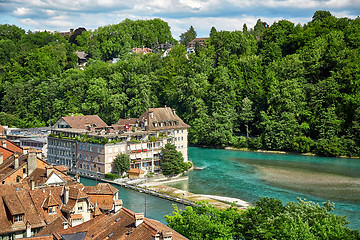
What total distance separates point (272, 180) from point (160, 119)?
2667 centimetres

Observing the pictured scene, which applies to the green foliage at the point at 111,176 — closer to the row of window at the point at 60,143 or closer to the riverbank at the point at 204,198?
the riverbank at the point at 204,198

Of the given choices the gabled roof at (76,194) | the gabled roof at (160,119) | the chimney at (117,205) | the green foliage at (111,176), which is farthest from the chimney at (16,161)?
the gabled roof at (160,119)

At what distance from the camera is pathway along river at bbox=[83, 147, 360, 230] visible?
62688 mm

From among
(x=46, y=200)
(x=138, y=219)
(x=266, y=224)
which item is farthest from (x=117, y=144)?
(x=138, y=219)

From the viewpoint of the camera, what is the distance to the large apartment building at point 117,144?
78812 mm

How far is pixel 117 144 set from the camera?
7881cm

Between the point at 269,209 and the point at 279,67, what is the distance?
89569mm

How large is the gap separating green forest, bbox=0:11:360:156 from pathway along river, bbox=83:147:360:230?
11.3 m

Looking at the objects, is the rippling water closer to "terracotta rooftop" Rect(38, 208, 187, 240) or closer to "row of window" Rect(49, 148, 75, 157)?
"row of window" Rect(49, 148, 75, 157)

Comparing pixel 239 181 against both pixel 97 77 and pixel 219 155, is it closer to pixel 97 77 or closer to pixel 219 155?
pixel 219 155

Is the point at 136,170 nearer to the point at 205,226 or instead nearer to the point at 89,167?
the point at 89,167

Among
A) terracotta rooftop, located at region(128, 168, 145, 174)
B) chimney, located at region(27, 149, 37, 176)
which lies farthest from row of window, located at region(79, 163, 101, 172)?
chimney, located at region(27, 149, 37, 176)

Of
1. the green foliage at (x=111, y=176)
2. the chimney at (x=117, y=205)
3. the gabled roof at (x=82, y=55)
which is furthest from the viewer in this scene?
the gabled roof at (x=82, y=55)

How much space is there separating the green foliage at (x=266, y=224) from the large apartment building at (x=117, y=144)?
140 ft
